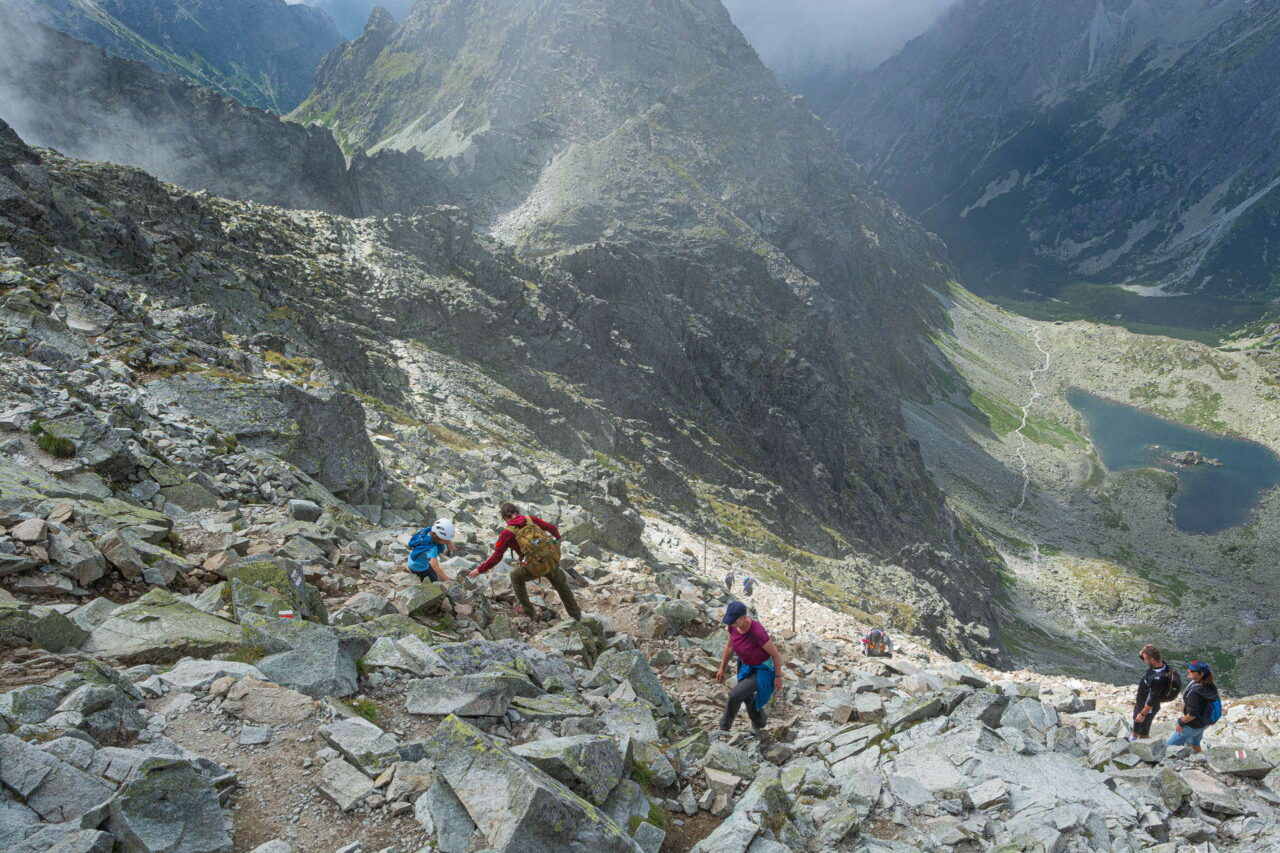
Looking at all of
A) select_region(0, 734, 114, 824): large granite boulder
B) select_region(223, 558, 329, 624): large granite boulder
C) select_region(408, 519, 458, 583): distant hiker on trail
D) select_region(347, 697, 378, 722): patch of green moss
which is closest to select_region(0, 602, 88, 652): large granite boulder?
select_region(223, 558, 329, 624): large granite boulder

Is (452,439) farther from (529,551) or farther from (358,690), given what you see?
(358,690)

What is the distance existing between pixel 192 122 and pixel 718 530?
10611cm

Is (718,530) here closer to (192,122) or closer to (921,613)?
(921,613)

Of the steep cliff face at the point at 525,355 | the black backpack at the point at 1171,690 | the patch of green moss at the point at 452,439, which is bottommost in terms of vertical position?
the black backpack at the point at 1171,690

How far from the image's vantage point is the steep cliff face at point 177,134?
325 feet

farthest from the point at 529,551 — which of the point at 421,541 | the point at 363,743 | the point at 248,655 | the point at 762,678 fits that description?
the point at 363,743

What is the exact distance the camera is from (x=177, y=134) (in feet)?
341

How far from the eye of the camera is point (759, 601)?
3597cm

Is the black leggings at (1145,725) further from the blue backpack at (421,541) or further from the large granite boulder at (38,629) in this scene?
the large granite boulder at (38,629)

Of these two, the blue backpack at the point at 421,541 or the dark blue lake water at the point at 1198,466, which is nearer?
the blue backpack at the point at 421,541

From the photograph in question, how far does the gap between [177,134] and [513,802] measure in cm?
12868

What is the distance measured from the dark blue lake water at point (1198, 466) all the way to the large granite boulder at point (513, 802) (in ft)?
535

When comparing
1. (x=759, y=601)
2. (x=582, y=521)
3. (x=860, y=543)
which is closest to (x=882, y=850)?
(x=582, y=521)

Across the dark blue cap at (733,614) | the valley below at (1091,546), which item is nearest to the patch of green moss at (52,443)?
the dark blue cap at (733,614)
